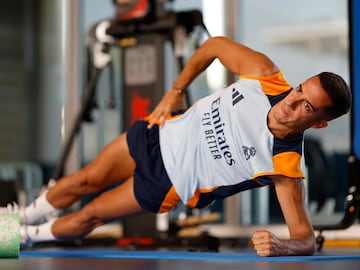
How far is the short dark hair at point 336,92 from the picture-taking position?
3.10 m

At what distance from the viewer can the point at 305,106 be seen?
310cm

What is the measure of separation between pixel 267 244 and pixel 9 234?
109 cm

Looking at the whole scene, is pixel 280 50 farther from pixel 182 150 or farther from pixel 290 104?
pixel 290 104

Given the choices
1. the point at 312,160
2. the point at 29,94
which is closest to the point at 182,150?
the point at 312,160

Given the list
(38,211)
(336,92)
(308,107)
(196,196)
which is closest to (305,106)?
(308,107)

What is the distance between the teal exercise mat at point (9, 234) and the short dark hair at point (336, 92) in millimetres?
1398

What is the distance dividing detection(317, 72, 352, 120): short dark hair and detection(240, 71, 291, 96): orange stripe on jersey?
31 centimetres

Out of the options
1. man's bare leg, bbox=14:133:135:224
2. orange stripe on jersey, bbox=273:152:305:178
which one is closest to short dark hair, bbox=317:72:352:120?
orange stripe on jersey, bbox=273:152:305:178

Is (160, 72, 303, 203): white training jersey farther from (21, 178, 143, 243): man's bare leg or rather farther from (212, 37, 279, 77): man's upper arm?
(21, 178, 143, 243): man's bare leg

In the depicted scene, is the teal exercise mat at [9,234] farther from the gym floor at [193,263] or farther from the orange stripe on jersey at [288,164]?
the orange stripe on jersey at [288,164]

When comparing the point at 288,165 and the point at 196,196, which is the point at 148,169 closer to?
the point at 196,196

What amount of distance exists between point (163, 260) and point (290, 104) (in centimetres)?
85

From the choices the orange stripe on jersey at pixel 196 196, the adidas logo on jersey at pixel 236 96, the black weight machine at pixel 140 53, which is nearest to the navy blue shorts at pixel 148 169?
the orange stripe on jersey at pixel 196 196

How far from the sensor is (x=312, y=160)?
20.7ft
